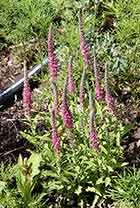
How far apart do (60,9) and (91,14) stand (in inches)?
20.5

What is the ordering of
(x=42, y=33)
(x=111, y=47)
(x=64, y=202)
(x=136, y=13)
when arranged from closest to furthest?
(x=64, y=202), (x=111, y=47), (x=136, y=13), (x=42, y=33)

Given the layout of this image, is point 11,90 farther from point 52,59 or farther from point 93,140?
point 93,140

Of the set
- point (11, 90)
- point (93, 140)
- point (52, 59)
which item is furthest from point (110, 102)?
point (11, 90)

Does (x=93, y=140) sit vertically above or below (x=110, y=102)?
below

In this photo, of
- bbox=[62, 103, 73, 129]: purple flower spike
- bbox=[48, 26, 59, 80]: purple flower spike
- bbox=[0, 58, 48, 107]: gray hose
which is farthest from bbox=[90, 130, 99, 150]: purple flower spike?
bbox=[0, 58, 48, 107]: gray hose

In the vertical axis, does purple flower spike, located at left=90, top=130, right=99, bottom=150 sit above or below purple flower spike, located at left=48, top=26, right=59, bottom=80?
below

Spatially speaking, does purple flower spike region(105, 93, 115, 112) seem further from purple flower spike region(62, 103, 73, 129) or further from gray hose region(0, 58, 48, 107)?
gray hose region(0, 58, 48, 107)

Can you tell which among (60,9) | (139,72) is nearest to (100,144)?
(139,72)

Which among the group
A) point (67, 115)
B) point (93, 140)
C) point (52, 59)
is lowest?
point (93, 140)

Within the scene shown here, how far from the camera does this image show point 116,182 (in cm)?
404

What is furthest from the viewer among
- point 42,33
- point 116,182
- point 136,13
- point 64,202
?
point 42,33

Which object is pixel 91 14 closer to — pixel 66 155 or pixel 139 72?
pixel 139 72

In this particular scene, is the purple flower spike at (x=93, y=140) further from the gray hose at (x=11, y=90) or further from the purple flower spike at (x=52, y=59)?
the gray hose at (x=11, y=90)

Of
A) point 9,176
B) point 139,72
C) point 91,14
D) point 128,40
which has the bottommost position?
point 9,176
